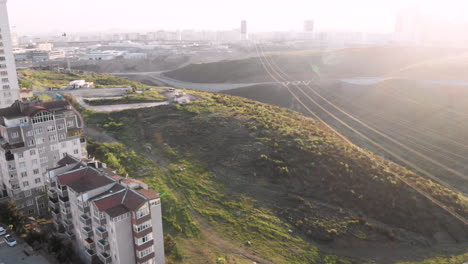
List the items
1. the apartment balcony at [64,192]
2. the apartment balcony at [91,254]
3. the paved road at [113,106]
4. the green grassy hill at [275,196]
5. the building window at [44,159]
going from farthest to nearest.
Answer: the paved road at [113,106]
the building window at [44,159]
the green grassy hill at [275,196]
the apartment balcony at [64,192]
the apartment balcony at [91,254]

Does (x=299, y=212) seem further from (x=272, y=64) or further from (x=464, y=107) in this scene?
(x=272, y=64)

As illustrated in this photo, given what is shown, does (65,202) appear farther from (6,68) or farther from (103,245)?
(6,68)

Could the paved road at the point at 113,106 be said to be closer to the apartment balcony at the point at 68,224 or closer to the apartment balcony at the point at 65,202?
the apartment balcony at the point at 65,202

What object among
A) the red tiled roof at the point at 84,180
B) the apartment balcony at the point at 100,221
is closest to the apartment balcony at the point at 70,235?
the red tiled roof at the point at 84,180

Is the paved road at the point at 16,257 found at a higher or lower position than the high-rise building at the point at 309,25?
lower

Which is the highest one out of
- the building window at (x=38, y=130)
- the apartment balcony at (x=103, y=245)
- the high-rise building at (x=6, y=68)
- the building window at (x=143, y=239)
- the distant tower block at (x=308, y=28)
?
the distant tower block at (x=308, y=28)

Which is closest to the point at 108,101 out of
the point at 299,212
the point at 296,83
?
the point at 299,212

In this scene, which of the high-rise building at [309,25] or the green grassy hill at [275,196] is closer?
the green grassy hill at [275,196]

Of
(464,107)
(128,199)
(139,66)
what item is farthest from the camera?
(139,66)
